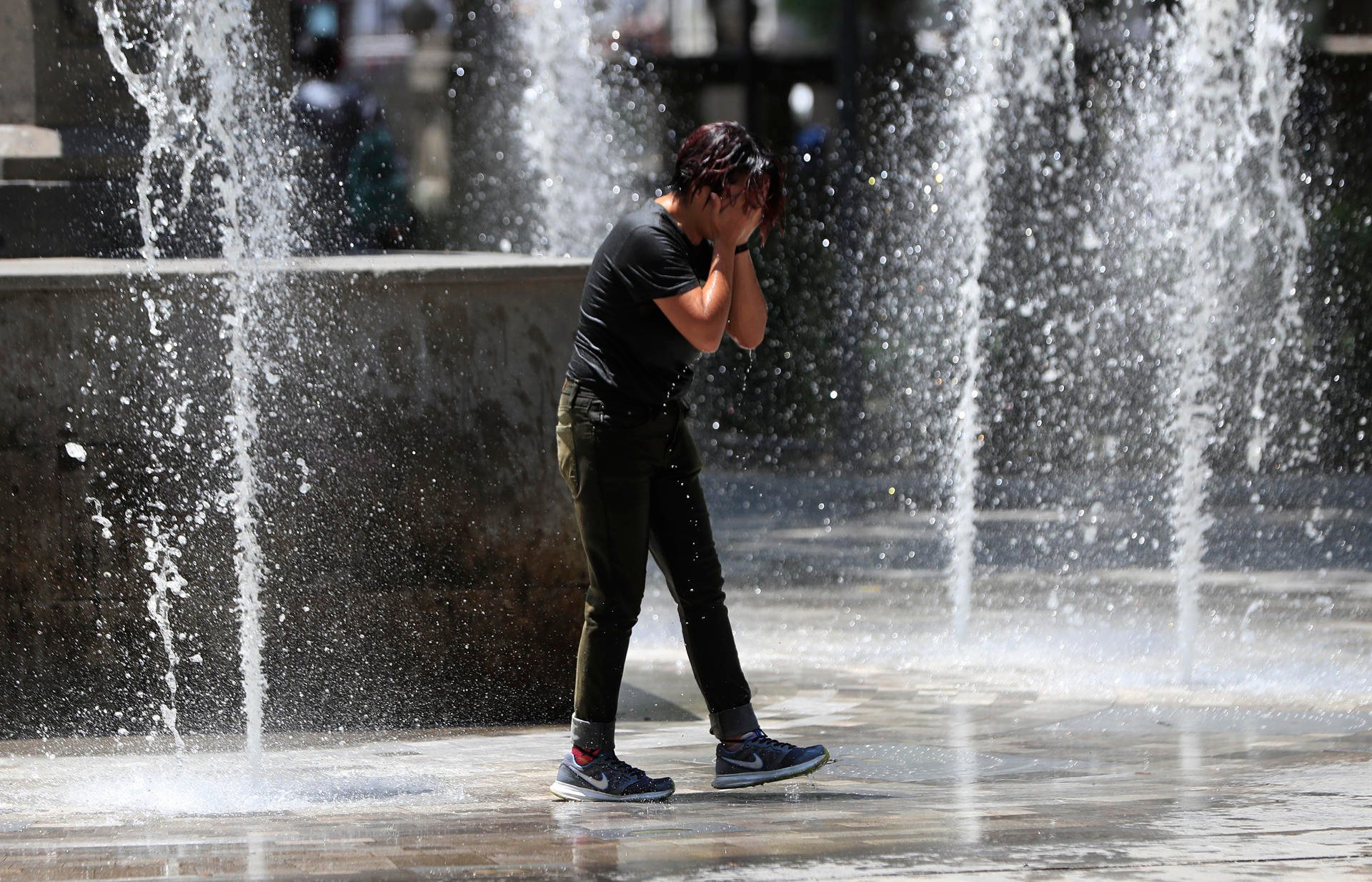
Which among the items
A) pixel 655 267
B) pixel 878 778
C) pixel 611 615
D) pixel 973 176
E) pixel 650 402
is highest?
pixel 973 176

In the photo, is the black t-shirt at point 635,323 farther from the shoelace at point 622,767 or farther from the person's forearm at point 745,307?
the shoelace at point 622,767

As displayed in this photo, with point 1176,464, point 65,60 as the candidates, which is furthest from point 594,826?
point 1176,464

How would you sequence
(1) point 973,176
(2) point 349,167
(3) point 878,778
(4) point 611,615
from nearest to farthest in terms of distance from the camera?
(4) point 611,615
(3) point 878,778
(1) point 973,176
(2) point 349,167

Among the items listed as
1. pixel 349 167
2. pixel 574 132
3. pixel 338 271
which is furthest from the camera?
pixel 574 132

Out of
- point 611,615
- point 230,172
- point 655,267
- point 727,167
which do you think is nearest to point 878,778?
point 611,615

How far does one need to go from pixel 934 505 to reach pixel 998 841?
6015 mm

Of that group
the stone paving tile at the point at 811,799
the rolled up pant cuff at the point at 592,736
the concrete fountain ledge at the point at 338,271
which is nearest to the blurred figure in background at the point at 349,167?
the concrete fountain ledge at the point at 338,271

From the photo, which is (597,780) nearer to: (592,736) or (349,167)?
(592,736)

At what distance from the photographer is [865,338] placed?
11883 millimetres

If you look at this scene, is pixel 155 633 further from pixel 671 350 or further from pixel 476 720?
pixel 671 350

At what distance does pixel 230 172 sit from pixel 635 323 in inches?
101

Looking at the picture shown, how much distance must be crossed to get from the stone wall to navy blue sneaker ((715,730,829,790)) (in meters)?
0.94

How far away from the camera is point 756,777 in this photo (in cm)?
446

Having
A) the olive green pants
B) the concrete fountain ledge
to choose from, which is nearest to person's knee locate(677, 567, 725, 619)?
the olive green pants
